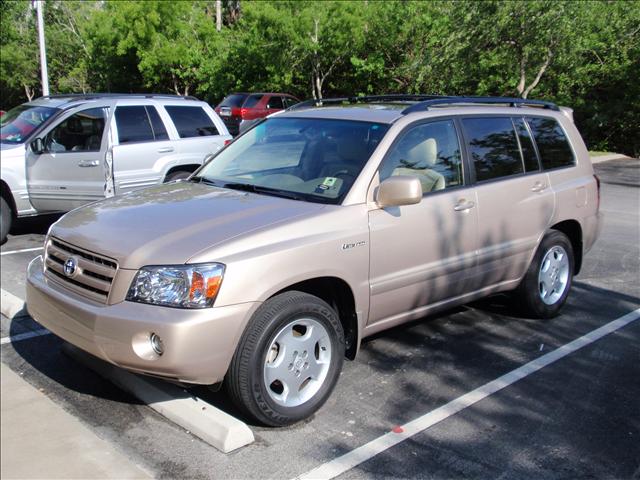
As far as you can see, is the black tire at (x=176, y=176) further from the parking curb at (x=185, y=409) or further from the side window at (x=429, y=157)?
the side window at (x=429, y=157)

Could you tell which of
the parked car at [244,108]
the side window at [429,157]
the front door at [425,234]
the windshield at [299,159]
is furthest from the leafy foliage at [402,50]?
the windshield at [299,159]

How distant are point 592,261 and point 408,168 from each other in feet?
14.0

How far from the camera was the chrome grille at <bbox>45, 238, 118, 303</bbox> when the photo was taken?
367cm

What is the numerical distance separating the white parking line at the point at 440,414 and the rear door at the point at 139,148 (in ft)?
18.9

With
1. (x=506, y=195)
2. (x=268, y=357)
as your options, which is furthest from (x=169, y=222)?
(x=506, y=195)

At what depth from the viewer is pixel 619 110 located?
21547mm

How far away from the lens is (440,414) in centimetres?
403

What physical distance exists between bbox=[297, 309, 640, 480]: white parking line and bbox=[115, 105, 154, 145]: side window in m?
6.10

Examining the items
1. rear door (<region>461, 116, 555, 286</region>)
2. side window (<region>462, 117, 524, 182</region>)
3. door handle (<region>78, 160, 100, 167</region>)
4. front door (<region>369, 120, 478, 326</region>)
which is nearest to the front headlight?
front door (<region>369, 120, 478, 326</region>)

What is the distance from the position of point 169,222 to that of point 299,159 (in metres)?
1.22

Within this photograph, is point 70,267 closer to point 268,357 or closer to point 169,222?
point 169,222

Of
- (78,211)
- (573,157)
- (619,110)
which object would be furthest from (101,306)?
(619,110)

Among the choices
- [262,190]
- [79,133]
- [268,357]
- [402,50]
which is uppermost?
[402,50]

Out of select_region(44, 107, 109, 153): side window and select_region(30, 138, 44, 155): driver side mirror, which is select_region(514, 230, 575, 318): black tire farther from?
select_region(30, 138, 44, 155): driver side mirror
